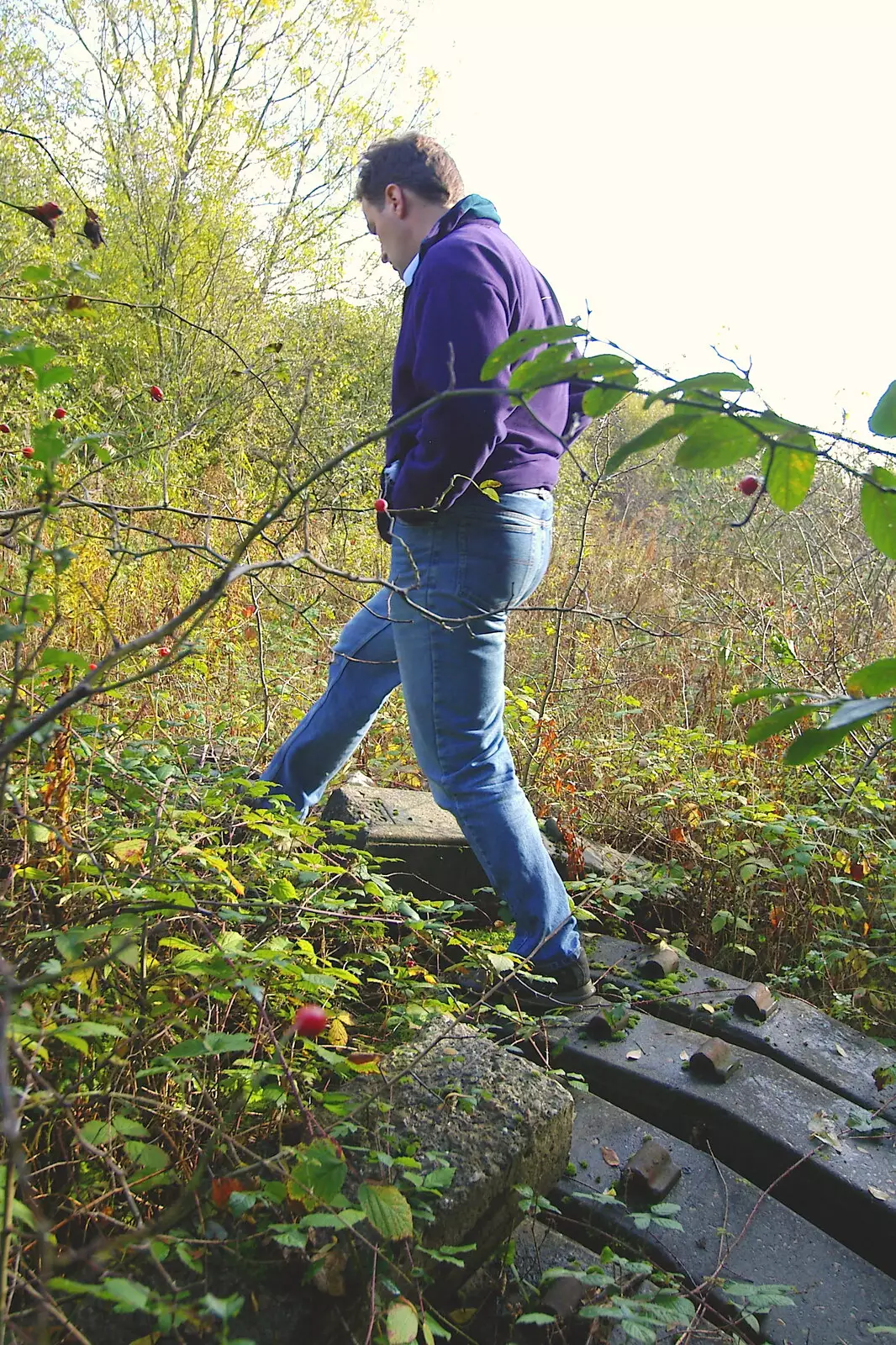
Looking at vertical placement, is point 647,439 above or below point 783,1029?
above

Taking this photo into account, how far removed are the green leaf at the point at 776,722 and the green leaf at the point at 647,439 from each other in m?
0.22

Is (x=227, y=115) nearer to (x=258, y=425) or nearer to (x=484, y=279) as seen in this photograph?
(x=258, y=425)

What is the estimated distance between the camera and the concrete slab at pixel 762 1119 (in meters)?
1.76

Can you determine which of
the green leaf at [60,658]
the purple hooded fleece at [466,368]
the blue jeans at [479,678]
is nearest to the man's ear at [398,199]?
the purple hooded fleece at [466,368]

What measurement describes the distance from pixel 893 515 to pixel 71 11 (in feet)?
38.0

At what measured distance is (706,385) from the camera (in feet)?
2.42

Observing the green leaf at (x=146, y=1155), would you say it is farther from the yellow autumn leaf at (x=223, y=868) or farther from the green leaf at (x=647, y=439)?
the green leaf at (x=647, y=439)

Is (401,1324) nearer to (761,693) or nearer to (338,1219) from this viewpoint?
(338,1219)

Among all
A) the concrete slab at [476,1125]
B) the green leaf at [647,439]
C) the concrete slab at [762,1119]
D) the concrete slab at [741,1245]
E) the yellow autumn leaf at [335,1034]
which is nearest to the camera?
the green leaf at [647,439]

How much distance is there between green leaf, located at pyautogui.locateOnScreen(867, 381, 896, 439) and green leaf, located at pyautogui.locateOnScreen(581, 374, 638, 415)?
20cm

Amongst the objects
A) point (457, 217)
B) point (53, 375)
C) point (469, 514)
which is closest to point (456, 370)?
point (469, 514)

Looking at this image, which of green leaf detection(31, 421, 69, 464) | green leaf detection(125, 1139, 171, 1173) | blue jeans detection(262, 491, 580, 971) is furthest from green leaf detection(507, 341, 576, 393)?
blue jeans detection(262, 491, 580, 971)

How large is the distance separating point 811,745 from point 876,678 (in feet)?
0.42

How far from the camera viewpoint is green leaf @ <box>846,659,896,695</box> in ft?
2.31
